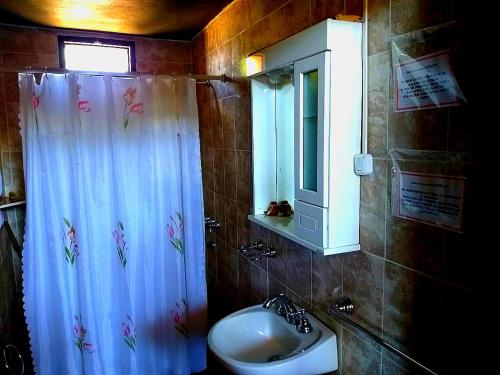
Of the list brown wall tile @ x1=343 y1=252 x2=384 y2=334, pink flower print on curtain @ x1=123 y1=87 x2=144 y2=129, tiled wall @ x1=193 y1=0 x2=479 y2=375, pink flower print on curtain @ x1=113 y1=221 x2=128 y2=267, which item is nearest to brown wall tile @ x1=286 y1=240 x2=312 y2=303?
tiled wall @ x1=193 y1=0 x2=479 y2=375

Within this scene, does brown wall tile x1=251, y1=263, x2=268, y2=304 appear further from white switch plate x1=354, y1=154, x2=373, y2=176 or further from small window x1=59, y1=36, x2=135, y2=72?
small window x1=59, y1=36, x2=135, y2=72

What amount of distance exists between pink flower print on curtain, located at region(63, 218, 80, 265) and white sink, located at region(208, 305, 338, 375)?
3.02ft

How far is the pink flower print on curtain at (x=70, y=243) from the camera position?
2.02m

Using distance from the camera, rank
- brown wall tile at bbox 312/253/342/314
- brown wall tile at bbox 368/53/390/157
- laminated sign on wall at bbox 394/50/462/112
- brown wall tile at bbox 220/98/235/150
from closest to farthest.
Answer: laminated sign on wall at bbox 394/50/462/112 → brown wall tile at bbox 368/53/390/157 → brown wall tile at bbox 312/253/342/314 → brown wall tile at bbox 220/98/235/150

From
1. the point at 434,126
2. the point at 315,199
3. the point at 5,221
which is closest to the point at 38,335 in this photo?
the point at 5,221

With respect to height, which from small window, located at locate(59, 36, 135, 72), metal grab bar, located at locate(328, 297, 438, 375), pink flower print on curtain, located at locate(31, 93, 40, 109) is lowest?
metal grab bar, located at locate(328, 297, 438, 375)

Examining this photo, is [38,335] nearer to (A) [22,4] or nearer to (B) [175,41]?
(A) [22,4]

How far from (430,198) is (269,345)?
1051 millimetres

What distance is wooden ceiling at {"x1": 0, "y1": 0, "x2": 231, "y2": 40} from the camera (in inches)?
87.7

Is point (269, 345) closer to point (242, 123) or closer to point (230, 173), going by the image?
point (230, 173)

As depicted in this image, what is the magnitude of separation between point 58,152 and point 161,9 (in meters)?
1.10

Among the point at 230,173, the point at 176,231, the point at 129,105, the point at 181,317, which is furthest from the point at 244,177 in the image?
the point at 181,317

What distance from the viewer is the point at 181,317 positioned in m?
2.38

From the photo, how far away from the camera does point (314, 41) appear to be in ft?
4.18
